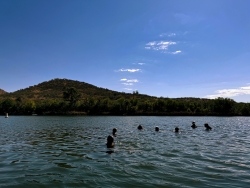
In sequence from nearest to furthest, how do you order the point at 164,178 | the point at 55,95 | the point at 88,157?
the point at 164,178 < the point at 88,157 < the point at 55,95

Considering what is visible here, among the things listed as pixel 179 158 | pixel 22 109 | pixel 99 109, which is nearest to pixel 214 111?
pixel 99 109

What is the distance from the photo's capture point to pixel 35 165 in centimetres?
1309

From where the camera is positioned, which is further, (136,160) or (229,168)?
(136,160)

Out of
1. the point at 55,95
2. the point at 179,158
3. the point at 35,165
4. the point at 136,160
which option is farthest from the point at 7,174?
the point at 55,95

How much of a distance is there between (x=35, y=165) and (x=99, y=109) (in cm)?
13405

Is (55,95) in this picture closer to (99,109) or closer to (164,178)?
(99,109)

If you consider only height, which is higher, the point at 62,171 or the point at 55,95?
the point at 55,95

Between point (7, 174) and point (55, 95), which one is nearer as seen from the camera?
point (7, 174)

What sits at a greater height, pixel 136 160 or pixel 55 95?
pixel 55 95

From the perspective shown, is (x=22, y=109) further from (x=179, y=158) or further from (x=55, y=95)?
(x=179, y=158)

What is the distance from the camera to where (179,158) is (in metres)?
14.8

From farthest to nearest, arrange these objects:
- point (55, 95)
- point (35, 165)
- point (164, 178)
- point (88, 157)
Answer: point (55, 95)
point (88, 157)
point (35, 165)
point (164, 178)

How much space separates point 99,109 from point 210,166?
136 m

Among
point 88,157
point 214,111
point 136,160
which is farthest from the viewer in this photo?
point 214,111
